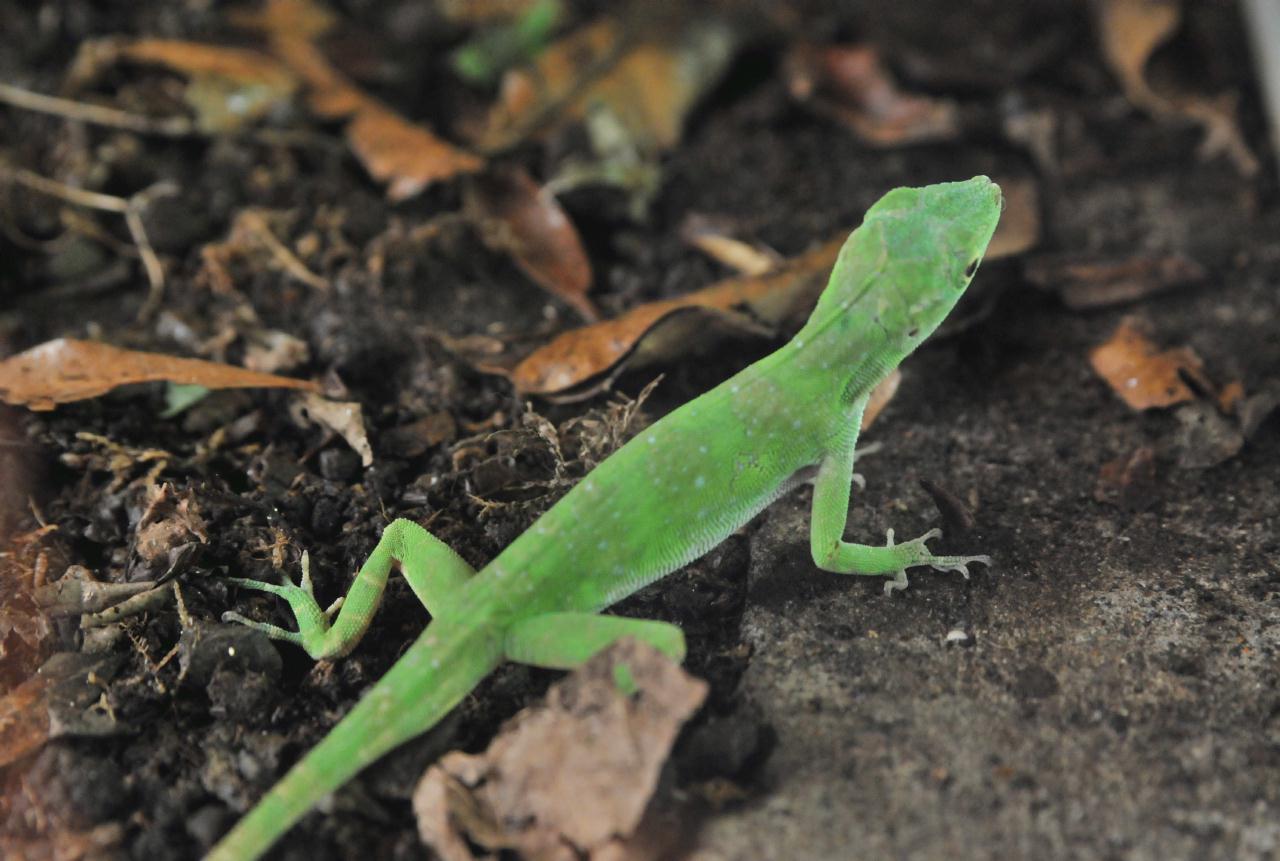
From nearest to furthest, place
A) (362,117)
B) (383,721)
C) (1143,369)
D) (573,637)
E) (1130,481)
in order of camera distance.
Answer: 1. (383,721)
2. (573,637)
3. (1130,481)
4. (1143,369)
5. (362,117)

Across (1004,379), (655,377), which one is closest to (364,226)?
(655,377)

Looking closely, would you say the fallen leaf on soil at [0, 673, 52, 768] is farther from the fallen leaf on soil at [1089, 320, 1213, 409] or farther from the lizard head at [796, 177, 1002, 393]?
the fallen leaf on soil at [1089, 320, 1213, 409]

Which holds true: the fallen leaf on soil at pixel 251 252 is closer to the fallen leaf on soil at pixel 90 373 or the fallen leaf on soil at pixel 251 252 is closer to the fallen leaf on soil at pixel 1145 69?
the fallen leaf on soil at pixel 90 373

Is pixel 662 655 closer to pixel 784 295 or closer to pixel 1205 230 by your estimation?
pixel 784 295

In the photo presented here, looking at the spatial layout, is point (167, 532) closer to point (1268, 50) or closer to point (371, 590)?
point (371, 590)

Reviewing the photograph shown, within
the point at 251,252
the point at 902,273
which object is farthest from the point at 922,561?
the point at 251,252

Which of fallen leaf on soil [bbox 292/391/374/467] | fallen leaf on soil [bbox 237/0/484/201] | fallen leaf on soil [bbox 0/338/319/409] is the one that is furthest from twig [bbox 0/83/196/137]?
fallen leaf on soil [bbox 292/391/374/467]
